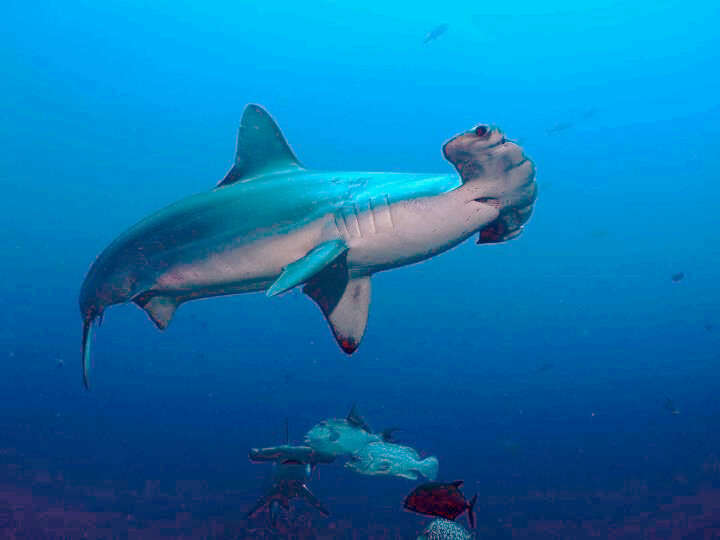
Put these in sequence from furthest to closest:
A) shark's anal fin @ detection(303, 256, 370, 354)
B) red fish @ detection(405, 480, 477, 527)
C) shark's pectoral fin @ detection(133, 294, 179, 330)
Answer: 1. shark's pectoral fin @ detection(133, 294, 179, 330)
2. shark's anal fin @ detection(303, 256, 370, 354)
3. red fish @ detection(405, 480, 477, 527)

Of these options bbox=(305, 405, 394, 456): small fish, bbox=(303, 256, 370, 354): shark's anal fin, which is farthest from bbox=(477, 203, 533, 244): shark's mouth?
bbox=(305, 405, 394, 456): small fish

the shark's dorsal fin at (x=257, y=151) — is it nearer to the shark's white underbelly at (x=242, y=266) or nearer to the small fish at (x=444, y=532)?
the shark's white underbelly at (x=242, y=266)

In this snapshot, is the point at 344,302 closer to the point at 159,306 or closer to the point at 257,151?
the point at 257,151

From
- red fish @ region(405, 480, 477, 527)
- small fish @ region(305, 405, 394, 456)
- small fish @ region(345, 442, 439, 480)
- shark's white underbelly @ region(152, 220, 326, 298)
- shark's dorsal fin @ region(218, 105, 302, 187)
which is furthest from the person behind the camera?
small fish @ region(305, 405, 394, 456)

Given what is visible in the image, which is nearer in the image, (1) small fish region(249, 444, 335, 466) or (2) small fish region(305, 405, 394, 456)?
(1) small fish region(249, 444, 335, 466)

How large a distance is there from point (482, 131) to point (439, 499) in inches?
103

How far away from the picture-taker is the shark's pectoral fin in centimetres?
429

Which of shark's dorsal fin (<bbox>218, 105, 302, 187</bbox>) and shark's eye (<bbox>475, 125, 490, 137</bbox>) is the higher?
shark's dorsal fin (<bbox>218, 105, 302, 187</bbox>)

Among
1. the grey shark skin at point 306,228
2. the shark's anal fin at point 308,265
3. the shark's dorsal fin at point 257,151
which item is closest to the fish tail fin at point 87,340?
the grey shark skin at point 306,228

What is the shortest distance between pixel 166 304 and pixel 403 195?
2454 mm

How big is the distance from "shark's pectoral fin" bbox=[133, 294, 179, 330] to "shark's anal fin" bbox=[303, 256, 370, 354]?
1314 mm

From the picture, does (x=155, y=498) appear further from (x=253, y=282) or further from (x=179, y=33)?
(x=179, y=33)

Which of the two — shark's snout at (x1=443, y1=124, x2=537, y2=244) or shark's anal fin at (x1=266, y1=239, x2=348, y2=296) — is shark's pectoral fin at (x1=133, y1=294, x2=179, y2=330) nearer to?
shark's anal fin at (x1=266, y1=239, x2=348, y2=296)

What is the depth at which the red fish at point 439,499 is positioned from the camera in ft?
11.8
